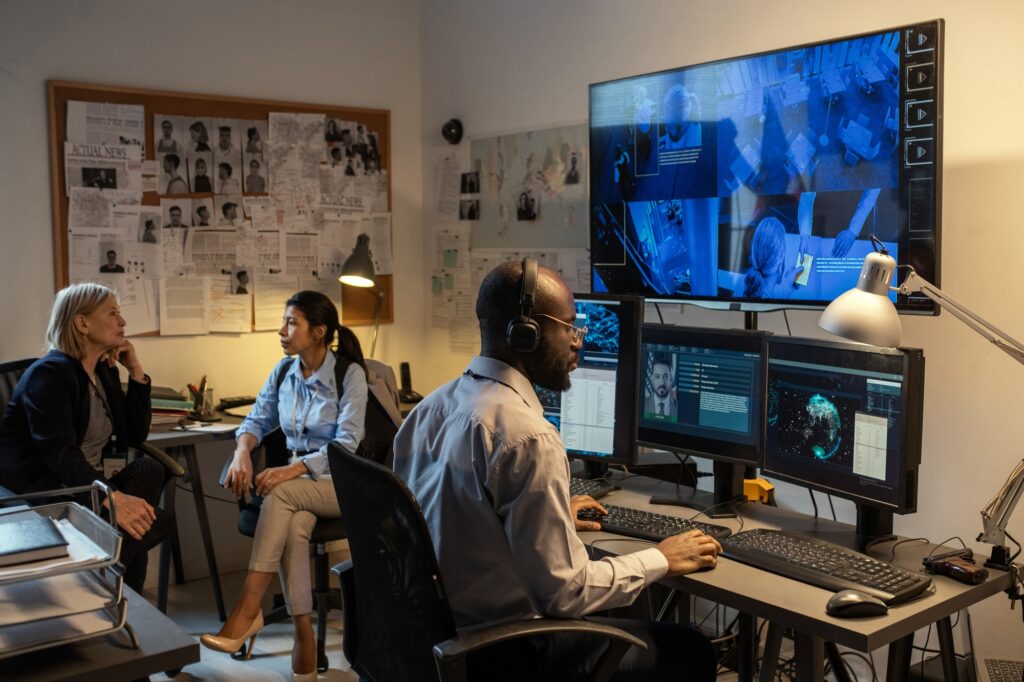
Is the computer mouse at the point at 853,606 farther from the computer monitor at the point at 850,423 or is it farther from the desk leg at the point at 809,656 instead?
the computer monitor at the point at 850,423

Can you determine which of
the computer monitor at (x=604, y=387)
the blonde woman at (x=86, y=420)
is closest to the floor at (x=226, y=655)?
the blonde woman at (x=86, y=420)

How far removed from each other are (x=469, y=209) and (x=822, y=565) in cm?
281

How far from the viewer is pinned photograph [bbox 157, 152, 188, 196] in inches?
161

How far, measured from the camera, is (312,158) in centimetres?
450

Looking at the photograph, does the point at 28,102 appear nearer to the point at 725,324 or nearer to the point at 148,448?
the point at 148,448

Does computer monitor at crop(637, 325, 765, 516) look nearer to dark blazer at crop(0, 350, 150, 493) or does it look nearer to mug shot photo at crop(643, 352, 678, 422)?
mug shot photo at crop(643, 352, 678, 422)

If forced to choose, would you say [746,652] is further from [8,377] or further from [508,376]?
[8,377]

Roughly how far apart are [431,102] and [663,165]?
1903 millimetres

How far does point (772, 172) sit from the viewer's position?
2.88 meters

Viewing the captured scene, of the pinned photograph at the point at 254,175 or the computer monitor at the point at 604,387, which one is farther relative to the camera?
the pinned photograph at the point at 254,175

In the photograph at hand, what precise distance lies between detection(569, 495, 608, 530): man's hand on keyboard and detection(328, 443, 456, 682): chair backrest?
0.65 metres

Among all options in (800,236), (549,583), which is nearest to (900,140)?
(800,236)

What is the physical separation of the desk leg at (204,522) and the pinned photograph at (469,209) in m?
1.57

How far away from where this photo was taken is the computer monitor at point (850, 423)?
2154 millimetres
